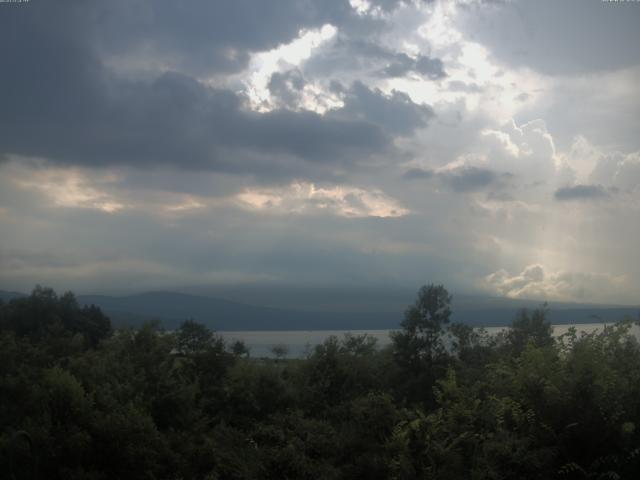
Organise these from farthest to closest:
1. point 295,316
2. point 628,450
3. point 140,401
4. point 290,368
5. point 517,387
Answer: point 295,316, point 290,368, point 140,401, point 517,387, point 628,450

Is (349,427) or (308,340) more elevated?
(308,340)

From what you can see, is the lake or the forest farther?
the lake

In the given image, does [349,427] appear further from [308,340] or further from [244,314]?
[244,314]

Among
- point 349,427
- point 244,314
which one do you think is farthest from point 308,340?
point 244,314

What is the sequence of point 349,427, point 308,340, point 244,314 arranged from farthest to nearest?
point 244,314
point 308,340
point 349,427

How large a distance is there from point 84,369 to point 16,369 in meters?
1.61

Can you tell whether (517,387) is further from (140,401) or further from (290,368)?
(290,368)

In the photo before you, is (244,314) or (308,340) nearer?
(308,340)

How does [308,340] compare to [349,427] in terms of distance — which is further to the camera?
[308,340]

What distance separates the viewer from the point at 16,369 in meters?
14.9

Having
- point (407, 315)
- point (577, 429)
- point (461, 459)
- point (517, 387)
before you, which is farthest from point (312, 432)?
point (407, 315)

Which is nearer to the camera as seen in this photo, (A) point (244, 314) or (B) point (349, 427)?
(B) point (349, 427)

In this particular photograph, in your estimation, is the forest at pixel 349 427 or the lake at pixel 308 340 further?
the lake at pixel 308 340

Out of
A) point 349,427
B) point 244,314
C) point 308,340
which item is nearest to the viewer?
point 349,427
